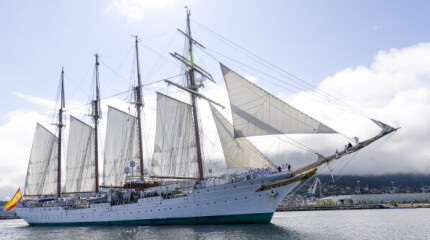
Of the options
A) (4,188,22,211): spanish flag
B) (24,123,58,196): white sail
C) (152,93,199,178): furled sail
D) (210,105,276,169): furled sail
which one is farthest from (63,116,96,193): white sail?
(210,105,276,169): furled sail

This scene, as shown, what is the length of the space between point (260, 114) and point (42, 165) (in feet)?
148

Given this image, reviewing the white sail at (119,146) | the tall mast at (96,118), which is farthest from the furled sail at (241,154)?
the tall mast at (96,118)

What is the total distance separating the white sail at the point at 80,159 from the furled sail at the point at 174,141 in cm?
1609

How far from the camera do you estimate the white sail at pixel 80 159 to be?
53.7 metres

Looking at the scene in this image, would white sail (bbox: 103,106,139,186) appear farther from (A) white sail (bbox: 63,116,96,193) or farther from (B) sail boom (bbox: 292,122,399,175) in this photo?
(B) sail boom (bbox: 292,122,399,175)

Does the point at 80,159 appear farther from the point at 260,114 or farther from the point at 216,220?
the point at 260,114

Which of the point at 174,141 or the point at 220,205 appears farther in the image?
the point at 174,141

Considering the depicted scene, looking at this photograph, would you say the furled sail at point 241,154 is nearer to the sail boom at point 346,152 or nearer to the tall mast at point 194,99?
the sail boom at point 346,152

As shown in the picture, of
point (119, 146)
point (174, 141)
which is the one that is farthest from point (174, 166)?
point (119, 146)

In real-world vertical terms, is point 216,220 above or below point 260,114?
below

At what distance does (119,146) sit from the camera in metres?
51.8

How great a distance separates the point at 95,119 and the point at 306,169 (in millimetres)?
38780

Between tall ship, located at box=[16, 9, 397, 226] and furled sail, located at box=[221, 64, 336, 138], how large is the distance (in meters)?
0.09

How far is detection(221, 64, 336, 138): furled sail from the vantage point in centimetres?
2870
